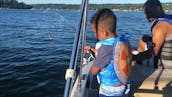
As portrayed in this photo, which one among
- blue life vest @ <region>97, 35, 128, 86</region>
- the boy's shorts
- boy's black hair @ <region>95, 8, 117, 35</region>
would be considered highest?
boy's black hair @ <region>95, 8, 117, 35</region>

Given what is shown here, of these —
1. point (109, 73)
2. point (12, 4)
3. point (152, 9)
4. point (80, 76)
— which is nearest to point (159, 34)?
point (152, 9)

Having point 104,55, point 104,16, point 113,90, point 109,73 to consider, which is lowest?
point 113,90

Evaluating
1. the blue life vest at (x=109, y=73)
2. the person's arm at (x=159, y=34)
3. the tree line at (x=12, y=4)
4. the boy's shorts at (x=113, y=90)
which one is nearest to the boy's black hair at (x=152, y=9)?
the person's arm at (x=159, y=34)

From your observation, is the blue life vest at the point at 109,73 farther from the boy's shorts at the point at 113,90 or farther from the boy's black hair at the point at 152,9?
the boy's black hair at the point at 152,9

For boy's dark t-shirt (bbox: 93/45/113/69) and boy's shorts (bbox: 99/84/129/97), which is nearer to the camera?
boy's dark t-shirt (bbox: 93/45/113/69)

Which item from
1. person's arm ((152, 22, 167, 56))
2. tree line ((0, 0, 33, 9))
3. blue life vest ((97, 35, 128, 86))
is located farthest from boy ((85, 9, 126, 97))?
tree line ((0, 0, 33, 9))

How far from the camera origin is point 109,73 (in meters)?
3.28

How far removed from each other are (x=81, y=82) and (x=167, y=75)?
1064 millimetres

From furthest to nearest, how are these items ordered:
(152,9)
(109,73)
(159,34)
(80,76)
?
(152,9) < (159,34) < (80,76) < (109,73)

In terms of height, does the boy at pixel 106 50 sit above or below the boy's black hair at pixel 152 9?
below

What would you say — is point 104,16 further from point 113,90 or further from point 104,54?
point 113,90

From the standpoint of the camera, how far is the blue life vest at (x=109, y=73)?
125 inches

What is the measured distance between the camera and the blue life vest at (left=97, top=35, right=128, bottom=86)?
10.4ft

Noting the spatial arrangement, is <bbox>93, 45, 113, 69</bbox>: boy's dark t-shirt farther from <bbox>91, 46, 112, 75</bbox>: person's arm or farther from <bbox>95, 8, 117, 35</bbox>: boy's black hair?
<bbox>95, 8, 117, 35</bbox>: boy's black hair
